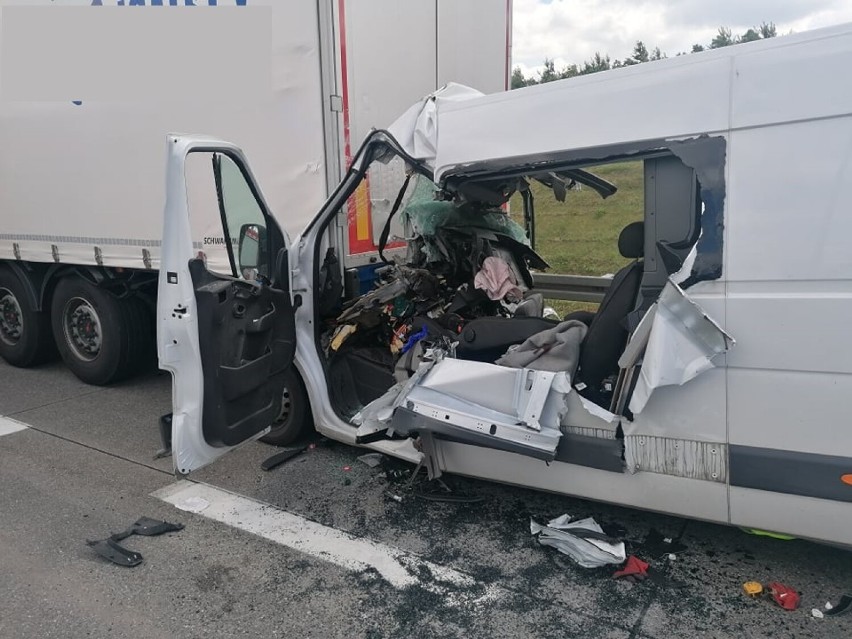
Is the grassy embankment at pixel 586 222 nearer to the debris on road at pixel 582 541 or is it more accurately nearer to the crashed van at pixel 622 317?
the crashed van at pixel 622 317

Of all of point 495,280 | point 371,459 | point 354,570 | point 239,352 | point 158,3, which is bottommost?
point 354,570

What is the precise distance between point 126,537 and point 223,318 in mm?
1224

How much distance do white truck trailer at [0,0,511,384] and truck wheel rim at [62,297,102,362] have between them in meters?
0.01

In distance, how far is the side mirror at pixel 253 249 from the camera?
364cm

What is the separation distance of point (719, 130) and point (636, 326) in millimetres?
821

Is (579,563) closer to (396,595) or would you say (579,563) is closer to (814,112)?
(396,595)

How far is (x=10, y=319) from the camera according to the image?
6375 millimetres

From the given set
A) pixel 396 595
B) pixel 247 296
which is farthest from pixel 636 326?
pixel 247 296

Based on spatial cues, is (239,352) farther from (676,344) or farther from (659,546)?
(659,546)

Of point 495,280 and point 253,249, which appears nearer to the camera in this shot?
point 253,249

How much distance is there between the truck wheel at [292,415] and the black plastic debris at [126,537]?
0.94 metres

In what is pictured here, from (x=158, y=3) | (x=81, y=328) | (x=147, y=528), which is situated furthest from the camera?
(x=81, y=328)

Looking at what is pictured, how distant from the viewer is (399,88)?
4.64m

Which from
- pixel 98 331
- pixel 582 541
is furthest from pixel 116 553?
pixel 98 331
